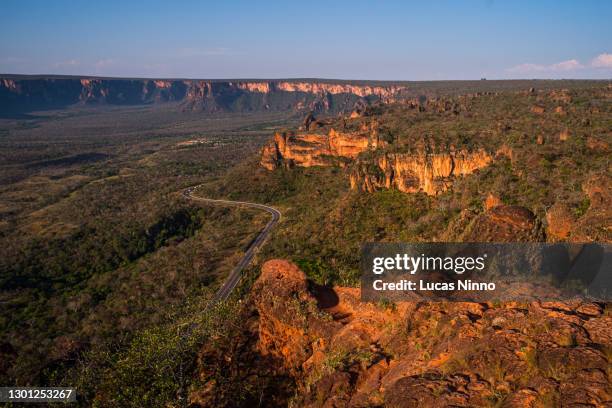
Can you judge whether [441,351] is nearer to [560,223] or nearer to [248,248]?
[560,223]

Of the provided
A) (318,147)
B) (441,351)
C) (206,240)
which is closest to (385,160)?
(318,147)

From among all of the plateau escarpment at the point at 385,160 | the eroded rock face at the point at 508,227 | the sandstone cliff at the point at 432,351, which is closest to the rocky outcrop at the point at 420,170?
the plateau escarpment at the point at 385,160

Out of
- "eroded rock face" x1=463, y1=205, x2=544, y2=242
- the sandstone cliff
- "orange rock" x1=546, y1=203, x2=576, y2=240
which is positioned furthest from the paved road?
"orange rock" x1=546, y1=203, x2=576, y2=240

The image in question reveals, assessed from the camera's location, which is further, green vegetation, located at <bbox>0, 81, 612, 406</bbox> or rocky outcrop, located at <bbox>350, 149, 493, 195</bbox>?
rocky outcrop, located at <bbox>350, 149, 493, 195</bbox>

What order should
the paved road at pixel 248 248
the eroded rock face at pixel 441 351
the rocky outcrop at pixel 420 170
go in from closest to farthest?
the eroded rock face at pixel 441 351 < the paved road at pixel 248 248 < the rocky outcrop at pixel 420 170

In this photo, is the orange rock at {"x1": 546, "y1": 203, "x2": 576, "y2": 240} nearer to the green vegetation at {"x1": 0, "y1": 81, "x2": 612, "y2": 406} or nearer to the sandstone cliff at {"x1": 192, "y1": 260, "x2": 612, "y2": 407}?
the green vegetation at {"x1": 0, "y1": 81, "x2": 612, "y2": 406}

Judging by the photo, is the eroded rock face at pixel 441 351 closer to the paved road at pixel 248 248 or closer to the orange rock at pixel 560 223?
the orange rock at pixel 560 223

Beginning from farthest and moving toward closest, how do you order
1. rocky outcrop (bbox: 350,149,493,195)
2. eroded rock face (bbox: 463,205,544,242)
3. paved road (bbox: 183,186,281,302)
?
1. rocky outcrop (bbox: 350,149,493,195)
2. paved road (bbox: 183,186,281,302)
3. eroded rock face (bbox: 463,205,544,242)
